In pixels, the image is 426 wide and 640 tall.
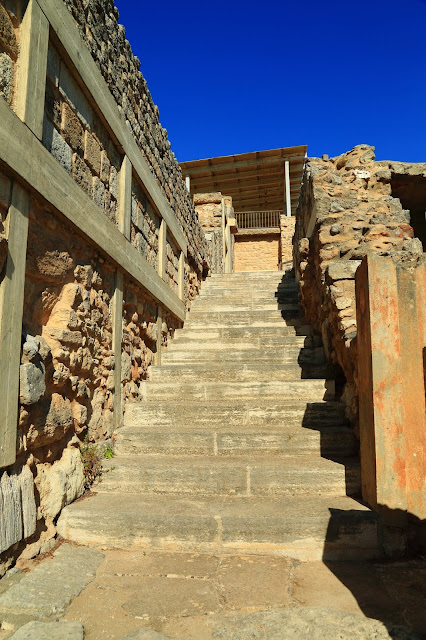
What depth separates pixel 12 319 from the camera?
2305mm

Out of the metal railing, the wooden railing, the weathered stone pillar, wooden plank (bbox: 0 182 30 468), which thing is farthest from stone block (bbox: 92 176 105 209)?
the metal railing

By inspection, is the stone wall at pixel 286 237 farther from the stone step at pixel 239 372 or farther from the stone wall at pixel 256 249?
the stone step at pixel 239 372

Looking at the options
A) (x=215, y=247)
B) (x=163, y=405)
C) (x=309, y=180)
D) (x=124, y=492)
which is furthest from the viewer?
(x=215, y=247)

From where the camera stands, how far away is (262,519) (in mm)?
2686

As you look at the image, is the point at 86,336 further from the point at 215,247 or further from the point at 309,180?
the point at 215,247

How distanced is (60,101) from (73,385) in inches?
80.9

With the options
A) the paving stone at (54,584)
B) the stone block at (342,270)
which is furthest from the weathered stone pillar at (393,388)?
the paving stone at (54,584)

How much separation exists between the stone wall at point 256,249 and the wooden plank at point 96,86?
11909 mm

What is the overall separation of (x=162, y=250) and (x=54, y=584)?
164 inches

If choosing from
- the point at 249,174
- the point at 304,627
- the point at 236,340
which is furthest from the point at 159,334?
the point at 249,174

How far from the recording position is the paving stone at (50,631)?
1.74m

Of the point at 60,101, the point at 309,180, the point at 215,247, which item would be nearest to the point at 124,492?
the point at 60,101

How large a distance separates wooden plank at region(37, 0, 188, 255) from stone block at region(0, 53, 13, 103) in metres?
0.56

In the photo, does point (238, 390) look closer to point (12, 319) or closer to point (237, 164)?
point (12, 319)
